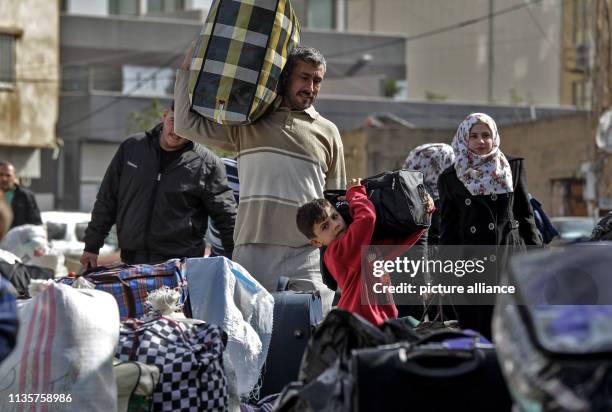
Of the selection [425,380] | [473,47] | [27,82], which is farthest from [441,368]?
[473,47]

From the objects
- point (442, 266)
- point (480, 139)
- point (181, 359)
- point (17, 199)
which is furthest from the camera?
point (17, 199)

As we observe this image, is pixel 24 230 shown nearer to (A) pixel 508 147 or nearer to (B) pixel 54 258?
(B) pixel 54 258

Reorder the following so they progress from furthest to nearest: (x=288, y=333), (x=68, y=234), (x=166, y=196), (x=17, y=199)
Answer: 1. (x=68, y=234)
2. (x=17, y=199)
3. (x=166, y=196)
4. (x=288, y=333)

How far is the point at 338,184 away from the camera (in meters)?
7.09

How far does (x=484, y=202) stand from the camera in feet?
24.3

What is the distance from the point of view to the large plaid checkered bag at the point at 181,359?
5422 millimetres

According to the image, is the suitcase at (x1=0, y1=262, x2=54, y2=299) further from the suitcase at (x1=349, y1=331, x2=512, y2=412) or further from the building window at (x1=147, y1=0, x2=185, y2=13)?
the building window at (x1=147, y1=0, x2=185, y2=13)

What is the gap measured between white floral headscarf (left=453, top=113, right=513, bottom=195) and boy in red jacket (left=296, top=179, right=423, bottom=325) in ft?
4.33

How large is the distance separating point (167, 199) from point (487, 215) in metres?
1.93

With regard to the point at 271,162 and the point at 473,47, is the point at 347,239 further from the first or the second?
the point at 473,47

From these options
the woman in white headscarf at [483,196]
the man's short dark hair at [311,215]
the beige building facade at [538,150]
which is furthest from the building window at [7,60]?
the man's short dark hair at [311,215]

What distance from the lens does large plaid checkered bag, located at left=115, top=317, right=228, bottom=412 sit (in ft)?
17.8

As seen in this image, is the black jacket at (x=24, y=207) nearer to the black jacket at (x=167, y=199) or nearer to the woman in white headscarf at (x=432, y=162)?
the black jacket at (x=167, y=199)

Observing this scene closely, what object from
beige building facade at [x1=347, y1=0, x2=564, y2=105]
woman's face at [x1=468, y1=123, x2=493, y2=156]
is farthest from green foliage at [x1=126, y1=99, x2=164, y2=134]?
woman's face at [x1=468, y1=123, x2=493, y2=156]
